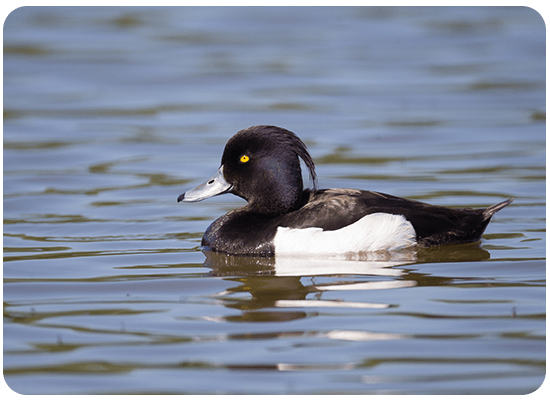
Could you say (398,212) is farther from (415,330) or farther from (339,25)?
(339,25)

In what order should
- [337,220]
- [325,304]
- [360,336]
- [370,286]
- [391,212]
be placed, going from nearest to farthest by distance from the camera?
[360,336] → [325,304] → [370,286] → [337,220] → [391,212]

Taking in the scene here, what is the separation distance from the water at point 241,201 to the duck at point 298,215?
204mm

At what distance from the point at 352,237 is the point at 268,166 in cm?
95

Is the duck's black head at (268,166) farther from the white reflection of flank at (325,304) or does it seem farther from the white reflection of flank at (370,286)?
the white reflection of flank at (325,304)

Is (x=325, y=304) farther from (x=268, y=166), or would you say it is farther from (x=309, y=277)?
(x=268, y=166)

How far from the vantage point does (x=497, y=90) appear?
45.7 ft

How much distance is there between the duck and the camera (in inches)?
258

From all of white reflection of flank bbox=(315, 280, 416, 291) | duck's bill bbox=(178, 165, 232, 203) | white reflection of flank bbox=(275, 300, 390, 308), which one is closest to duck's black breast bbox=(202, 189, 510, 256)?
duck's bill bbox=(178, 165, 232, 203)

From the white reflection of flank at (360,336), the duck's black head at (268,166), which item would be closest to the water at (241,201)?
the white reflection of flank at (360,336)

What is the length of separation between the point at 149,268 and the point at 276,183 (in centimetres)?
131

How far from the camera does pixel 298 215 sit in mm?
6668

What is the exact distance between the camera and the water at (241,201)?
4.47 m

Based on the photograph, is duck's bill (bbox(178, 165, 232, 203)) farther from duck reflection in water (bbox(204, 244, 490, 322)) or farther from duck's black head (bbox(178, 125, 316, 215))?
duck reflection in water (bbox(204, 244, 490, 322))

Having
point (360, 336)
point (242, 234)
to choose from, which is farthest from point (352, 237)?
point (360, 336)
